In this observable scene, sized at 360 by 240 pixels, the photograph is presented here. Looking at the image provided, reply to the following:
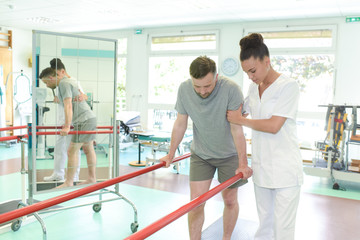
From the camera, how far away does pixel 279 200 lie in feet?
6.10

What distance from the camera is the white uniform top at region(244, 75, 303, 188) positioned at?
1.79 metres

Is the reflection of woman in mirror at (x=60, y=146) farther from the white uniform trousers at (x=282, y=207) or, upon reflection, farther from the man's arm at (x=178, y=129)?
the white uniform trousers at (x=282, y=207)

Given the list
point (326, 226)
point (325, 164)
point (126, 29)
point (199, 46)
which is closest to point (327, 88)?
point (325, 164)

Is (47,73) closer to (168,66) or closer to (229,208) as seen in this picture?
(229,208)

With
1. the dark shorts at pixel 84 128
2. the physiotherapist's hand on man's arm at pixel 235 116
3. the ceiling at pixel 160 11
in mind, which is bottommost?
the dark shorts at pixel 84 128

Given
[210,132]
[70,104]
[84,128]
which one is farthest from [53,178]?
[210,132]

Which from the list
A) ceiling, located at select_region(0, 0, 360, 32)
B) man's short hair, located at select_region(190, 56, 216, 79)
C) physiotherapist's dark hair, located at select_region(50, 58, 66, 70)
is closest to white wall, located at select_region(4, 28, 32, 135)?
ceiling, located at select_region(0, 0, 360, 32)

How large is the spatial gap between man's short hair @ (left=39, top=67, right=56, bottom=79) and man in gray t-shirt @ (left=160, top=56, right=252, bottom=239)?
142 centimetres

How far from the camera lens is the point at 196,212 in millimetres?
2426

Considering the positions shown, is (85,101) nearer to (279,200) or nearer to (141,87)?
Answer: (279,200)

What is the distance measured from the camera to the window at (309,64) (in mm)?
6938

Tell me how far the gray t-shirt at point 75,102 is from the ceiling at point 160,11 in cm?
354

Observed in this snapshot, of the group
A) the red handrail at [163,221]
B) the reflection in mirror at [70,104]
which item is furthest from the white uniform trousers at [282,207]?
the reflection in mirror at [70,104]

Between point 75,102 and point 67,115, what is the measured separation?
163mm
